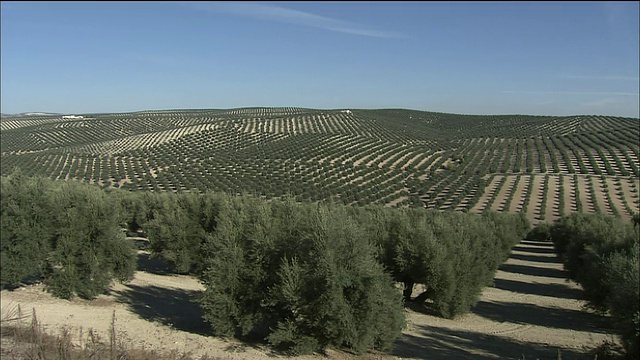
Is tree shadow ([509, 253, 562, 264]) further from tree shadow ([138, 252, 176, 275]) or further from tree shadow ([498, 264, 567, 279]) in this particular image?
tree shadow ([138, 252, 176, 275])

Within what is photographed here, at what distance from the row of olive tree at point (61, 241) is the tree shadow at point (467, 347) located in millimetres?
10267

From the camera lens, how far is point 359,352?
11781 mm

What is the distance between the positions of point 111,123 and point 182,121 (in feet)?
59.6

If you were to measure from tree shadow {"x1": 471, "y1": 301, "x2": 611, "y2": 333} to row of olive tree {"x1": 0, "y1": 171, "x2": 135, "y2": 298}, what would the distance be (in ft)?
47.1

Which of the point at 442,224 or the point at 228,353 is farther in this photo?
the point at 442,224

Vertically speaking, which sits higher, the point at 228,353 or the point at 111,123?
the point at 111,123

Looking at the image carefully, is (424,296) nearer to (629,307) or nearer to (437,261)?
(437,261)

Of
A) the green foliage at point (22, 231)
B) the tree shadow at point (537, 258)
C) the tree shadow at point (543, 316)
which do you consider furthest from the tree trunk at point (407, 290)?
the tree shadow at point (537, 258)

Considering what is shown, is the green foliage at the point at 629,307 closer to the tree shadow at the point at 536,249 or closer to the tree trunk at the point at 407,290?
the tree trunk at the point at 407,290

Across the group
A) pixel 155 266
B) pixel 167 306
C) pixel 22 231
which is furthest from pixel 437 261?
pixel 155 266

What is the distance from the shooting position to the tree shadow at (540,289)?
73.8 ft

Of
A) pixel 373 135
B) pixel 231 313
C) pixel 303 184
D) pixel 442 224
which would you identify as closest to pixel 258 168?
pixel 303 184

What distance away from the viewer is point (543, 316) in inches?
724

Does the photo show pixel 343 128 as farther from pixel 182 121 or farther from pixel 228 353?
pixel 228 353
